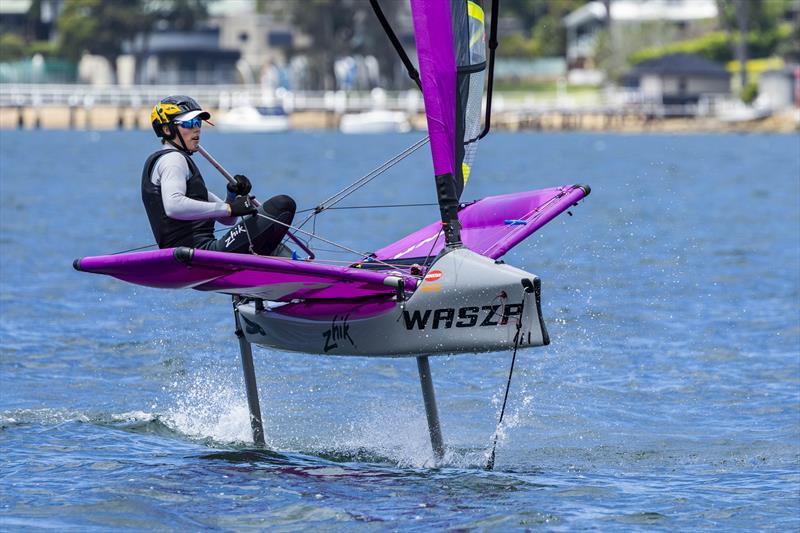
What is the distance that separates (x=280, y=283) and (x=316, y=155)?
5198 centimetres

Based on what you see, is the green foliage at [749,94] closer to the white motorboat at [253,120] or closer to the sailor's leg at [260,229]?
the white motorboat at [253,120]

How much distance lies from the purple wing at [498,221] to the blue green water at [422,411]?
1.35m

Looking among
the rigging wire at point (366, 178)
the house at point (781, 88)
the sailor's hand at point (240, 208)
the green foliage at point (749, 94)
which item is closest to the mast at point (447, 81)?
the rigging wire at point (366, 178)

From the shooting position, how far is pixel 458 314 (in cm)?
876

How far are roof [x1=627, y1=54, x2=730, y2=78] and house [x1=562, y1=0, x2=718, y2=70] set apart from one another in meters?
13.7

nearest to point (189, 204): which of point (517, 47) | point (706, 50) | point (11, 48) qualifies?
point (706, 50)

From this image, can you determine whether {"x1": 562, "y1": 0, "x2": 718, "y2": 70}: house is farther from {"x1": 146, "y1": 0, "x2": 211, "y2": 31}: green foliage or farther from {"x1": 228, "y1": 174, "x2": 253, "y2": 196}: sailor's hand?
{"x1": 228, "y1": 174, "x2": 253, "y2": 196}: sailor's hand

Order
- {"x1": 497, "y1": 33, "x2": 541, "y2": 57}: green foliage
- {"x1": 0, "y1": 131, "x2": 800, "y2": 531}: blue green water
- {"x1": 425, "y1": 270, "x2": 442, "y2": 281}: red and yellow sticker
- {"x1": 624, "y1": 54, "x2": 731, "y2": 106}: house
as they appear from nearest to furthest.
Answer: {"x1": 0, "y1": 131, "x2": 800, "y2": 531}: blue green water, {"x1": 425, "y1": 270, "x2": 442, "y2": 281}: red and yellow sticker, {"x1": 624, "y1": 54, "x2": 731, "y2": 106}: house, {"x1": 497, "y1": 33, "x2": 541, "y2": 57}: green foliage

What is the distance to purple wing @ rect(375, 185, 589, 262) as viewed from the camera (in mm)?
9883

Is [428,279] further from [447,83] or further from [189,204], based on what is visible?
[189,204]

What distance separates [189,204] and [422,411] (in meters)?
3.23

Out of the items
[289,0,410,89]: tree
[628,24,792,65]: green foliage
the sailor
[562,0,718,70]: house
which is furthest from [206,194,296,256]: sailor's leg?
[562,0,718,70]: house

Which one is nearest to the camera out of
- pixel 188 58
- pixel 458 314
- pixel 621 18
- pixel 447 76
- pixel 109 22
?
pixel 458 314

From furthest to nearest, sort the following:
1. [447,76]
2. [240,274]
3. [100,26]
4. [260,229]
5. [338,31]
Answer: [338,31], [100,26], [260,229], [447,76], [240,274]
